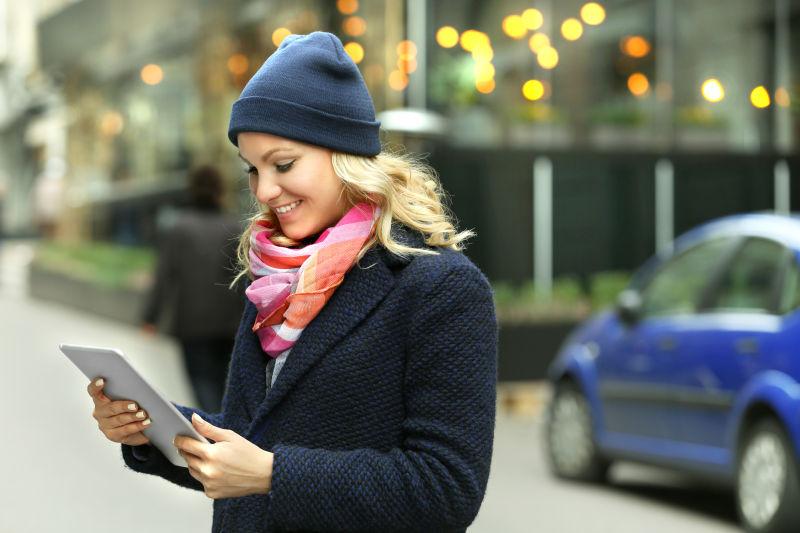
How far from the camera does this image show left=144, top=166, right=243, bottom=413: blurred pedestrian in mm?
8484

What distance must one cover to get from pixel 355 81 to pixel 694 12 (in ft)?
63.7

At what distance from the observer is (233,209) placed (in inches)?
854

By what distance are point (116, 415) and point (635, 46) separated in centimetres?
1897

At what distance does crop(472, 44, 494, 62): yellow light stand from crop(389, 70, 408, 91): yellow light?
94 centimetres

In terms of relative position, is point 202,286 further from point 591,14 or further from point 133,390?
point 591,14

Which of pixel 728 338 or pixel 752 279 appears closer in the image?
pixel 728 338

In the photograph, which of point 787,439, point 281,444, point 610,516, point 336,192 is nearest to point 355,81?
point 336,192

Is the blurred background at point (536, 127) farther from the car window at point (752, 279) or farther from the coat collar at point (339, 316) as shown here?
the coat collar at point (339, 316)

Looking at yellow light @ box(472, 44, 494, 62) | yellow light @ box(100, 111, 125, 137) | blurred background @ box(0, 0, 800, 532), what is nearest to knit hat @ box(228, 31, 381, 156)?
blurred background @ box(0, 0, 800, 532)

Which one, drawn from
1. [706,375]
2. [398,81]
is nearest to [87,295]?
[398,81]

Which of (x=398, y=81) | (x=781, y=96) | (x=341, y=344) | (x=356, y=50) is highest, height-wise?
(x=341, y=344)

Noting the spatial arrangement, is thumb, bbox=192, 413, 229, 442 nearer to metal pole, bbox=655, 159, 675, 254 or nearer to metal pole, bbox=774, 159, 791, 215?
metal pole, bbox=655, 159, 675, 254

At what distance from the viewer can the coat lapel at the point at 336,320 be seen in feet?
8.53

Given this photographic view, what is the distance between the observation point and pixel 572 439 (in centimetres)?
1062
